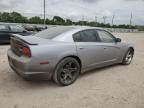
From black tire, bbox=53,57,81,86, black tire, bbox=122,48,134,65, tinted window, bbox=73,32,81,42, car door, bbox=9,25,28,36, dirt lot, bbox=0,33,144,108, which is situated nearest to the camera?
dirt lot, bbox=0,33,144,108

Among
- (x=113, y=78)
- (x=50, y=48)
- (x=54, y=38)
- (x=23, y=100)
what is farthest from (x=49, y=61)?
(x=113, y=78)

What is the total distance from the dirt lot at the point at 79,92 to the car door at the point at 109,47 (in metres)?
0.52

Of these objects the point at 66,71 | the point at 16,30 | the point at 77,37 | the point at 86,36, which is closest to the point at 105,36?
the point at 86,36

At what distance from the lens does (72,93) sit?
3.39 m

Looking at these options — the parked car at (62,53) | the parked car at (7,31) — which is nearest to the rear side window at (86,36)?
the parked car at (62,53)

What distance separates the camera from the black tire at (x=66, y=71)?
11.5 feet

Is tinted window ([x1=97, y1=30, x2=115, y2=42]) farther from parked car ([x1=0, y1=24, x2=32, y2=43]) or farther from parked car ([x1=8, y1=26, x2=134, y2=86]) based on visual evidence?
parked car ([x1=0, y1=24, x2=32, y2=43])

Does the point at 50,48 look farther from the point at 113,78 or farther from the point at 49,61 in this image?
the point at 113,78

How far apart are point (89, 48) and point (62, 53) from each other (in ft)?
2.88

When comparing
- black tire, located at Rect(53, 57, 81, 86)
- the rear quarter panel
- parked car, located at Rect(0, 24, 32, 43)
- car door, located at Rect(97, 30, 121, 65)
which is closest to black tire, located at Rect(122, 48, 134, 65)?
car door, located at Rect(97, 30, 121, 65)

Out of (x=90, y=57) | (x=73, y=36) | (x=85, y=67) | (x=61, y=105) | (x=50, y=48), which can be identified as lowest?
(x=61, y=105)

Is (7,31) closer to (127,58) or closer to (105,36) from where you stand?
(105,36)

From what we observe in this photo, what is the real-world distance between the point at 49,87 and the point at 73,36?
4.52ft

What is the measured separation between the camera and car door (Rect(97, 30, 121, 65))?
4501 mm
